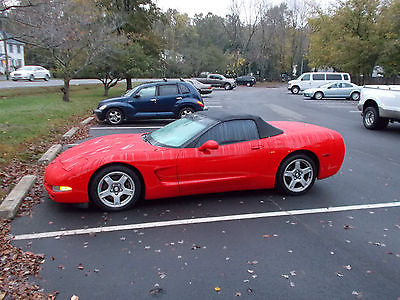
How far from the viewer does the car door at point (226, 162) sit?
4988mm

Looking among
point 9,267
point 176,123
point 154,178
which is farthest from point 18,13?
point 9,267

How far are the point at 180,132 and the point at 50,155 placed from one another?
3.89m

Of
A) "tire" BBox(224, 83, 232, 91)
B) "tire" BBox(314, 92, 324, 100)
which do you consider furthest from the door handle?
"tire" BBox(224, 83, 232, 91)

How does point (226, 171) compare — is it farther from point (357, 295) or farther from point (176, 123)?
point (357, 295)

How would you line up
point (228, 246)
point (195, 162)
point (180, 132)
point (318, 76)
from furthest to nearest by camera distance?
point (318, 76) → point (180, 132) → point (195, 162) → point (228, 246)

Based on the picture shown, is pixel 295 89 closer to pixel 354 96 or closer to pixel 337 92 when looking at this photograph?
pixel 337 92

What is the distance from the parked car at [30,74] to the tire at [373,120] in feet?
109

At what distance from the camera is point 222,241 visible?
409 cm

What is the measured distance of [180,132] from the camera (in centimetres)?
549

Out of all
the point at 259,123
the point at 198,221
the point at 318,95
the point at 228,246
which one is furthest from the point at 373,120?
the point at 318,95

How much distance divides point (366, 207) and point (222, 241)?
2392mm

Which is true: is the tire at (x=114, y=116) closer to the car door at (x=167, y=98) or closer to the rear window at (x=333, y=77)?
the car door at (x=167, y=98)

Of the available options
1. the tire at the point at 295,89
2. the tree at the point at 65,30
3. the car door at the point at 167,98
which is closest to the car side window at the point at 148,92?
the car door at the point at 167,98

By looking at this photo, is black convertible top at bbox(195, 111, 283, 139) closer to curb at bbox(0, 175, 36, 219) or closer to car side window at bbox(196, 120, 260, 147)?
car side window at bbox(196, 120, 260, 147)
